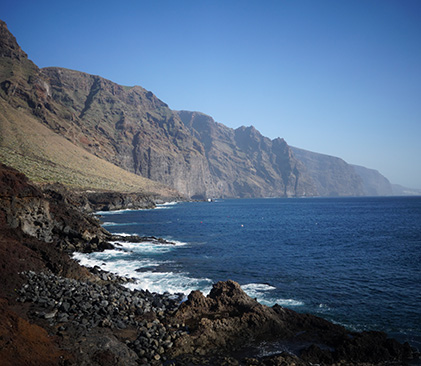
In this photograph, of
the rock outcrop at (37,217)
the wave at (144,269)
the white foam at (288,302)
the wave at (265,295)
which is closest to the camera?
the white foam at (288,302)

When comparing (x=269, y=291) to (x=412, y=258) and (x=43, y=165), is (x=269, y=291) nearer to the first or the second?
(x=412, y=258)

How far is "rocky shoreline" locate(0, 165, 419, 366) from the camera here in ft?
39.9

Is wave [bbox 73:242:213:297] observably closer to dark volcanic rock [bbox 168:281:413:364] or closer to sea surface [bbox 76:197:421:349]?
sea surface [bbox 76:197:421:349]

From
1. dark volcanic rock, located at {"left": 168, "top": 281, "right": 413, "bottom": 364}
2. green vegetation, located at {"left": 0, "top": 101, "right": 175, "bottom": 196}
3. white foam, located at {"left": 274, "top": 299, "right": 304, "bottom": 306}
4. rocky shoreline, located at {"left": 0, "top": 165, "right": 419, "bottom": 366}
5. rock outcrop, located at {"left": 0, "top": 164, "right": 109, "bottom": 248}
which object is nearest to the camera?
rocky shoreline, located at {"left": 0, "top": 165, "right": 419, "bottom": 366}

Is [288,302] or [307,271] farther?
[307,271]

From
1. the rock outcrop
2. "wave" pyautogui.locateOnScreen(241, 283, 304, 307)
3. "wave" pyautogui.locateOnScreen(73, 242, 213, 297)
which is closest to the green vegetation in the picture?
the rock outcrop

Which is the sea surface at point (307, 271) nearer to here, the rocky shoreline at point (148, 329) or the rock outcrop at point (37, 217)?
the rocky shoreline at point (148, 329)

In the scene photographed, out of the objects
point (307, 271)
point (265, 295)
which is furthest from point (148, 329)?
point (307, 271)

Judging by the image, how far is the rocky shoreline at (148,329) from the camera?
12.2m

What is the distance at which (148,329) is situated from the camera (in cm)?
1570

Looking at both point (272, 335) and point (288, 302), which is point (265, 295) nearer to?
point (288, 302)

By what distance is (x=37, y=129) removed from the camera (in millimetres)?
143125

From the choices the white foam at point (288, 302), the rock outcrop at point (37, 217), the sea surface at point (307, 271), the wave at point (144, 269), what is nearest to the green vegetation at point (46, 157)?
the rock outcrop at point (37, 217)

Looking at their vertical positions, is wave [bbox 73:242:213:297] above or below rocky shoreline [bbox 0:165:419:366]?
below
